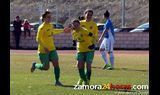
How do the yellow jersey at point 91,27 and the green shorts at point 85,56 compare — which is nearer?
the green shorts at point 85,56

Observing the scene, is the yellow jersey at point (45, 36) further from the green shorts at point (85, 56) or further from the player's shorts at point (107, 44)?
the player's shorts at point (107, 44)

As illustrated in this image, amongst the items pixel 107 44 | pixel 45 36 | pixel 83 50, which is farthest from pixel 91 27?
pixel 107 44

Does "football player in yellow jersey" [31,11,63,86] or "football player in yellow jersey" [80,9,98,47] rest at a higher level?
"football player in yellow jersey" [80,9,98,47]

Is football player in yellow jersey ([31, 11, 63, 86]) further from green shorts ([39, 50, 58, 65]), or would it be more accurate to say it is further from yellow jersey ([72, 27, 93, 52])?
yellow jersey ([72, 27, 93, 52])

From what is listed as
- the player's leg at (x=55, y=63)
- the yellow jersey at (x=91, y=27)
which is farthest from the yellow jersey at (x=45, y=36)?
the yellow jersey at (x=91, y=27)

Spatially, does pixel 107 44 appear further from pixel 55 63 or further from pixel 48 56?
pixel 55 63

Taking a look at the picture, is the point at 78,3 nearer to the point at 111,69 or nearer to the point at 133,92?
the point at 111,69

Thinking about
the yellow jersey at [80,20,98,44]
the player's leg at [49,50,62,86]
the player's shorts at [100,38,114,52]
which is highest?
the yellow jersey at [80,20,98,44]

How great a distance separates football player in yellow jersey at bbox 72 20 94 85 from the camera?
12.1m

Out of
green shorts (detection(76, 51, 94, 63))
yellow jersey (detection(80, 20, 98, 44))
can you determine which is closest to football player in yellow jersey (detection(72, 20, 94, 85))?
green shorts (detection(76, 51, 94, 63))

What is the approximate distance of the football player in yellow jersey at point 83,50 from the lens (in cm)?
1208
